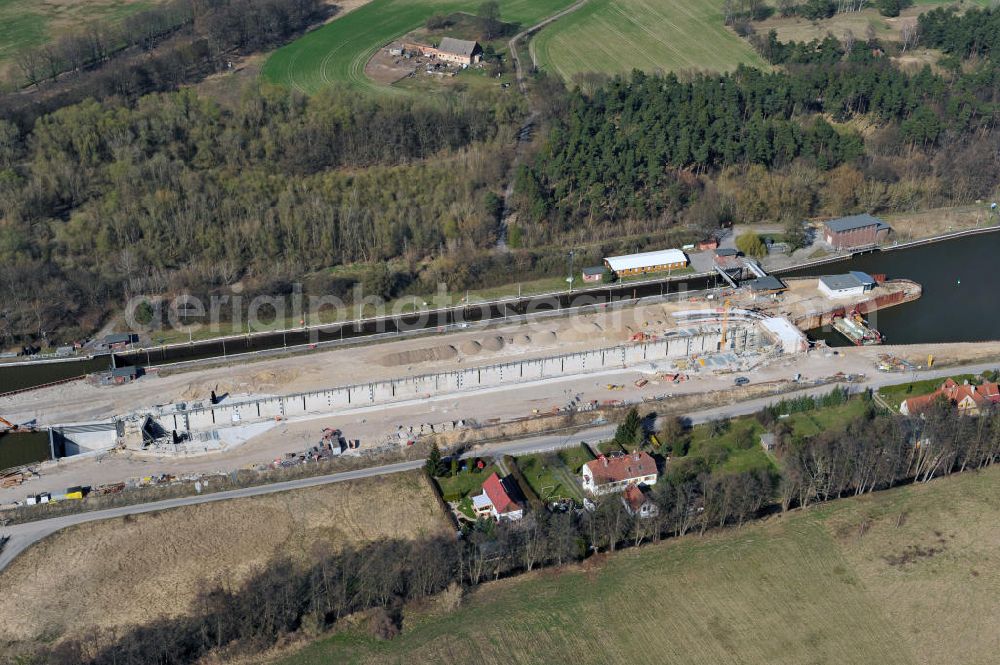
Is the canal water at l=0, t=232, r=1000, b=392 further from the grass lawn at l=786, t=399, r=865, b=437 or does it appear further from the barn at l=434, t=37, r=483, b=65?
the barn at l=434, t=37, r=483, b=65

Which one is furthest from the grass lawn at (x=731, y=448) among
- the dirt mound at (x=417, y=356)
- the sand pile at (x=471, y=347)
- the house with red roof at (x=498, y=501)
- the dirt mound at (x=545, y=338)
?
the dirt mound at (x=417, y=356)

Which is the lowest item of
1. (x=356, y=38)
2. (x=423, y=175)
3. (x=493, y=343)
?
(x=493, y=343)

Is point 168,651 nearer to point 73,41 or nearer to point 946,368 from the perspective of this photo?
point 946,368

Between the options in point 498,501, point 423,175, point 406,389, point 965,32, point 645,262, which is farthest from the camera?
point 965,32

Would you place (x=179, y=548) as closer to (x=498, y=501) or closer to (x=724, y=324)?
(x=498, y=501)

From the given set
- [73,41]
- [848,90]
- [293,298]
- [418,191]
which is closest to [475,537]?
[293,298]

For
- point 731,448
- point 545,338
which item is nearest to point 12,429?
point 545,338

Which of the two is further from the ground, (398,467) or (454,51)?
(454,51)
